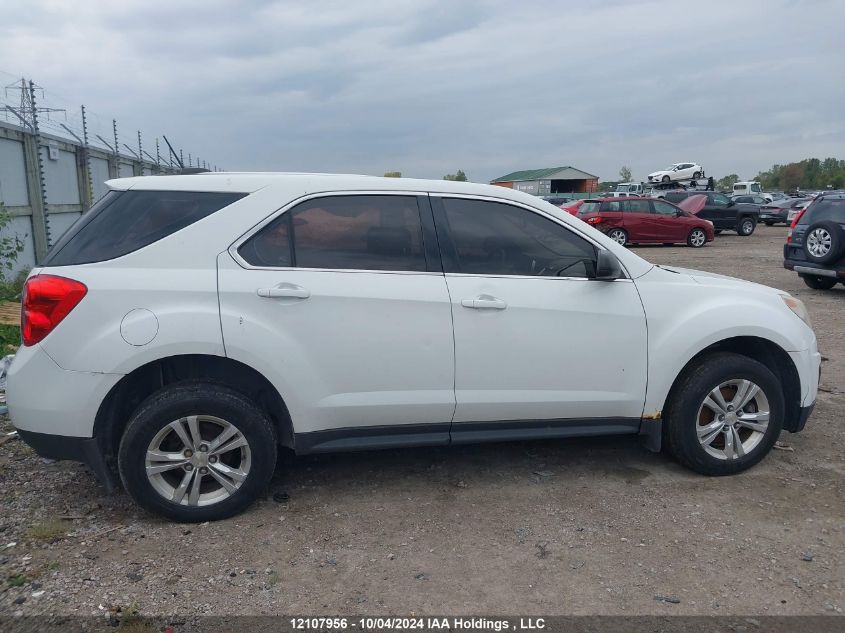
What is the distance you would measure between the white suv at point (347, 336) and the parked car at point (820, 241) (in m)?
7.66

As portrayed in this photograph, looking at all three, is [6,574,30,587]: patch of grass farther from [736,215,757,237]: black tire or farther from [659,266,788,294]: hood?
[736,215,757,237]: black tire

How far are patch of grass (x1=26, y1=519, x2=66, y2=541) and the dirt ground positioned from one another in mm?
10

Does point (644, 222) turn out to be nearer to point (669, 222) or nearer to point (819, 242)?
point (669, 222)

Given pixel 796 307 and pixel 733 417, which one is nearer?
pixel 733 417

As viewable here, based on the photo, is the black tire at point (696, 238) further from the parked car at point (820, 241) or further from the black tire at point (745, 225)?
the parked car at point (820, 241)

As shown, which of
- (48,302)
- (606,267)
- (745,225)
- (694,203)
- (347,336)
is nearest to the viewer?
(48,302)

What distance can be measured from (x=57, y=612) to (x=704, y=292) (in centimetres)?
372

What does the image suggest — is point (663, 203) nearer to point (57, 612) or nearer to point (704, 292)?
point (704, 292)

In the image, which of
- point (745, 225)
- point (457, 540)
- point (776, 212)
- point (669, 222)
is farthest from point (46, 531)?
point (776, 212)

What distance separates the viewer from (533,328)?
3836mm

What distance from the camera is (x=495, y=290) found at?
3826 millimetres

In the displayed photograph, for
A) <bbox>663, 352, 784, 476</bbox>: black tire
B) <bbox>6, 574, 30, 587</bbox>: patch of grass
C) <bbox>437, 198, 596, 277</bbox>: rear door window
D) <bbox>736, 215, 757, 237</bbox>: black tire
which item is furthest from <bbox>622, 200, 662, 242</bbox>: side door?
<bbox>6, 574, 30, 587</bbox>: patch of grass

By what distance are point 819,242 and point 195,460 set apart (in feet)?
35.1

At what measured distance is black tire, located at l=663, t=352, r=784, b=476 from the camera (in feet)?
13.4
